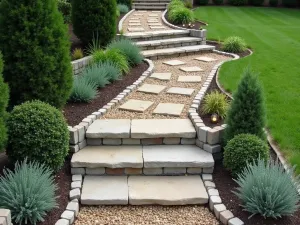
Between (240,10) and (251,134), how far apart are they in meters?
16.9

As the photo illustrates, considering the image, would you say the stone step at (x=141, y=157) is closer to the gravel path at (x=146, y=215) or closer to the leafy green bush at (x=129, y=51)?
the gravel path at (x=146, y=215)

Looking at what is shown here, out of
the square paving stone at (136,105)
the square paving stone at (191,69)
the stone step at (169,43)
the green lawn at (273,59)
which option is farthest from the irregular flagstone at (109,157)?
the stone step at (169,43)

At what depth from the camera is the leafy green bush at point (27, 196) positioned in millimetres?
3406

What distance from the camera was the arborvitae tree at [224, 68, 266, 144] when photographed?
4289mm

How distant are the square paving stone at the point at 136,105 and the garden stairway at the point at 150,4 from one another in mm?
12158

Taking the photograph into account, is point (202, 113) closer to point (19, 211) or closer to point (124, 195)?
point (124, 195)

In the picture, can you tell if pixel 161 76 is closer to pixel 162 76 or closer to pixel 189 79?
pixel 162 76

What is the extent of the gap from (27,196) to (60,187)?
0.71 m

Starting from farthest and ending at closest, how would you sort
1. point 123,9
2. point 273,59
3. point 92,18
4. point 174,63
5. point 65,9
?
point 123,9 < point 65,9 < point 273,59 < point 174,63 < point 92,18

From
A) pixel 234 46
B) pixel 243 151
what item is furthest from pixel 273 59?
pixel 243 151

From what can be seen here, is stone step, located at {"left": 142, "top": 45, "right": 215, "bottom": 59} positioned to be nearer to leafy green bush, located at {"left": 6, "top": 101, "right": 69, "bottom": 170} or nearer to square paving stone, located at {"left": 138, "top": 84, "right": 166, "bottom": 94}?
square paving stone, located at {"left": 138, "top": 84, "right": 166, "bottom": 94}

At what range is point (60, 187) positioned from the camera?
4129 millimetres

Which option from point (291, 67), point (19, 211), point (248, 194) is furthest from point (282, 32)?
point (19, 211)

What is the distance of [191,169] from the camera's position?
4496 mm
